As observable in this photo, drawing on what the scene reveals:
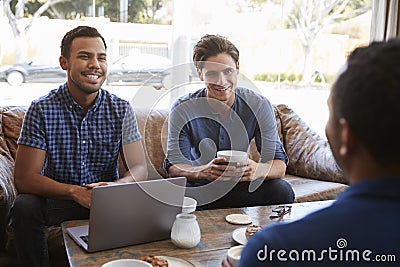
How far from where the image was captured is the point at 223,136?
2441 millimetres

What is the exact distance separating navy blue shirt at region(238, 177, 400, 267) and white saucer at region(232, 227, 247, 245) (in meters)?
0.88

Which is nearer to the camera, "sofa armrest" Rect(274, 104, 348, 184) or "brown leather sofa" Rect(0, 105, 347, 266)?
"brown leather sofa" Rect(0, 105, 347, 266)

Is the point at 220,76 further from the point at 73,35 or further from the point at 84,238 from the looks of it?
the point at 84,238

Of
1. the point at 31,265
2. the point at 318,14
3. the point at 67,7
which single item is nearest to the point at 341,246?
the point at 31,265

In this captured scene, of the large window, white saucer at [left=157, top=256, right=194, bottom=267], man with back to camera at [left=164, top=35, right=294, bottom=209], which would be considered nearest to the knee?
man with back to camera at [left=164, top=35, right=294, bottom=209]

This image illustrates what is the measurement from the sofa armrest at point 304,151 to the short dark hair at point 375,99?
7.81 ft

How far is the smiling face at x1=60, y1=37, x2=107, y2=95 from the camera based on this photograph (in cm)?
223

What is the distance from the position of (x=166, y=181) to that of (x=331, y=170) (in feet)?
5.83

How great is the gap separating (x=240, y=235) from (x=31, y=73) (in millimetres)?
2211

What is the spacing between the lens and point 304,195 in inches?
107

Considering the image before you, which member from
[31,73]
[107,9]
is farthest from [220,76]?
[31,73]

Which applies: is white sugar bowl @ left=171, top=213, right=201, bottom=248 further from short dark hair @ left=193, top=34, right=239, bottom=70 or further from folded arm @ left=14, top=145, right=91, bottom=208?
short dark hair @ left=193, top=34, right=239, bottom=70

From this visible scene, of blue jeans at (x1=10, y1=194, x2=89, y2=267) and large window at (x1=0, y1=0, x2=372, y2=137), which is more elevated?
large window at (x1=0, y1=0, x2=372, y2=137)

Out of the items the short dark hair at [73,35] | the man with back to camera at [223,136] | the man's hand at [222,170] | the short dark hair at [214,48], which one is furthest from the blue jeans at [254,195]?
the short dark hair at [73,35]
